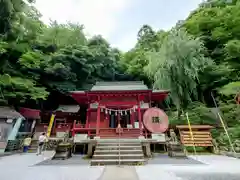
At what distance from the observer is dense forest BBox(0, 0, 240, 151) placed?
12.3 meters

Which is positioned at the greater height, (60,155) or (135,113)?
(135,113)

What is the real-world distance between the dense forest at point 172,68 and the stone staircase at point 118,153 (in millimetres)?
5181

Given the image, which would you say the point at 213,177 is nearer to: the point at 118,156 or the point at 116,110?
the point at 118,156

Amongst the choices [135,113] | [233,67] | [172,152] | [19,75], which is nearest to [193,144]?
[172,152]

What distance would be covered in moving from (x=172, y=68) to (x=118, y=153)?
794cm

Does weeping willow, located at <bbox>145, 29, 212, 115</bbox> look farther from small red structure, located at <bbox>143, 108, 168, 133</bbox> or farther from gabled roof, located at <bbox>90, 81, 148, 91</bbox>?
small red structure, located at <bbox>143, 108, 168, 133</bbox>

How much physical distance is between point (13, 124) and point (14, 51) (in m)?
6.09

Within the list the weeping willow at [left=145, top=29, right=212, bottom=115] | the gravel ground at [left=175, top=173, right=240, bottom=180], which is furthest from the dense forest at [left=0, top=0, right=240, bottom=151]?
the gravel ground at [left=175, top=173, right=240, bottom=180]

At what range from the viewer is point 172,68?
12.9 metres

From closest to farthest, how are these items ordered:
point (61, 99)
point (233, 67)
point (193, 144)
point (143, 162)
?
point (143, 162)
point (193, 144)
point (233, 67)
point (61, 99)

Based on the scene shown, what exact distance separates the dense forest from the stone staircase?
17.0 feet

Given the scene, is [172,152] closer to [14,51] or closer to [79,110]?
[79,110]

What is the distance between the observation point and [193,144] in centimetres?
1000

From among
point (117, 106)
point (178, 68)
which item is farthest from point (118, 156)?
point (178, 68)
